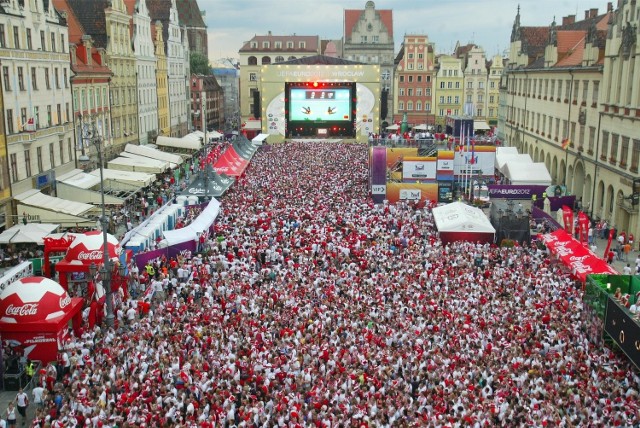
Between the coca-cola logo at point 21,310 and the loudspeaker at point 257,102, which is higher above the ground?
the loudspeaker at point 257,102

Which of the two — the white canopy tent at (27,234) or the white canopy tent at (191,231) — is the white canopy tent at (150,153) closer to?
the white canopy tent at (191,231)

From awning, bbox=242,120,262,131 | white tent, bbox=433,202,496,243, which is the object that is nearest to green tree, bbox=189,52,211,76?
awning, bbox=242,120,262,131

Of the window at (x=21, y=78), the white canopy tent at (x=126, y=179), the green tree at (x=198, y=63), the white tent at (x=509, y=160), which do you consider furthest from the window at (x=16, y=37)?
the green tree at (x=198, y=63)

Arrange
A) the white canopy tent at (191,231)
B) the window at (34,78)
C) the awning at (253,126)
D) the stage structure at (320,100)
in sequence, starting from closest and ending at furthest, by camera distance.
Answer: the white canopy tent at (191,231) < the window at (34,78) < the stage structure at (320,100) < the awning at (253,126)

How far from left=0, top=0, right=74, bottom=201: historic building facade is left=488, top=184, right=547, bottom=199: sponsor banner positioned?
2617 centimetres

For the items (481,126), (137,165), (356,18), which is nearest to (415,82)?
(481,126)

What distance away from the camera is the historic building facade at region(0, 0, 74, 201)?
32281mm

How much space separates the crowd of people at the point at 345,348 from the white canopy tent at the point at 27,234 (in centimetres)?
584

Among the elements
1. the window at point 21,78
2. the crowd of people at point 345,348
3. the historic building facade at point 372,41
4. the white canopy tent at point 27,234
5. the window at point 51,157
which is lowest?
the crowd of people at point 345,348

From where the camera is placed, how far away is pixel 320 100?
239 ft

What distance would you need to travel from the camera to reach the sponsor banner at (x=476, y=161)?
45312 mm

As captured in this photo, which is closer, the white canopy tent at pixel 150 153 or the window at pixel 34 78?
the window at pixel 34 78

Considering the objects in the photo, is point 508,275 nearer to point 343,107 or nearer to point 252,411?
point 252,411

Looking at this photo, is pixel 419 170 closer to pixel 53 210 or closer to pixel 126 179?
pixel 126 179
